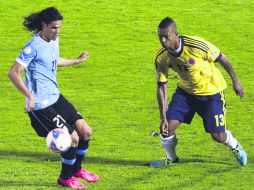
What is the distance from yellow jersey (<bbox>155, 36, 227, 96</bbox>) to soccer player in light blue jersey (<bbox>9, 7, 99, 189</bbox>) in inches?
61.4

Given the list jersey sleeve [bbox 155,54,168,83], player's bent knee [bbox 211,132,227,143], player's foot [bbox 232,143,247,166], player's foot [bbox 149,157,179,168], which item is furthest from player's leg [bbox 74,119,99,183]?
player's foot [bbox 232,143,247,166]

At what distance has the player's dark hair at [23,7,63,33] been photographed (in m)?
11.7

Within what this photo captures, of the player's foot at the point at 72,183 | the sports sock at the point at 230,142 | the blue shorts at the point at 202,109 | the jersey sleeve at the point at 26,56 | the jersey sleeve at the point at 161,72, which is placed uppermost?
the jersey sleeve at the point at 26,56

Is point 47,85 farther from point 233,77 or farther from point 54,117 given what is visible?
point 233,77

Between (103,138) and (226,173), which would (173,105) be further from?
(103,138)

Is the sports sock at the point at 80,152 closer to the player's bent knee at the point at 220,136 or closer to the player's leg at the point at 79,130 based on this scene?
the player's leg at the point at 79,130

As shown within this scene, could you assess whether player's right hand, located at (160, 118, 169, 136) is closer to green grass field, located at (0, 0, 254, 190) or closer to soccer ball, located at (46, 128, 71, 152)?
green grass field, located at (0, 0, 254, 190)

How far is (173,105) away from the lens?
13.2 metres

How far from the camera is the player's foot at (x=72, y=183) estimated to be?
1212cm

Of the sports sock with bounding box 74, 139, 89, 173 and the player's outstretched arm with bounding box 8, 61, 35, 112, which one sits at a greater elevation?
the player's outstretched arm with bounding box 8, 61, 35, 112

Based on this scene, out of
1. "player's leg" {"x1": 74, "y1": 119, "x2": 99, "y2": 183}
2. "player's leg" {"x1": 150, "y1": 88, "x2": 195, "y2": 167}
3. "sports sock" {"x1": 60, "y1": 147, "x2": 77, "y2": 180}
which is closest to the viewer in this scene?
"sports sock" {"x1": 60, "y1": 147, "x2": 77, "y2": 180}

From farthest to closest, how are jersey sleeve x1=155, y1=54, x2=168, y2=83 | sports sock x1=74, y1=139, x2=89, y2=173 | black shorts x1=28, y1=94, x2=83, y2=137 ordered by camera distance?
jersey sleeve x1=155, y1=54, x2=168, y2=83
sports sock x1=74, y1=139, x2=89, y2=173
black shorts x1=28, y1=94, x2=83, y2=137

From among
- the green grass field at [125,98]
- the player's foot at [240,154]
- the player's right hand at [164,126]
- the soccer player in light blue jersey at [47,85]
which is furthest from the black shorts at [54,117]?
the player's foot at [240,154]

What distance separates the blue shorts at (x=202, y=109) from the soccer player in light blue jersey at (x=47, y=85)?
1535 mm
